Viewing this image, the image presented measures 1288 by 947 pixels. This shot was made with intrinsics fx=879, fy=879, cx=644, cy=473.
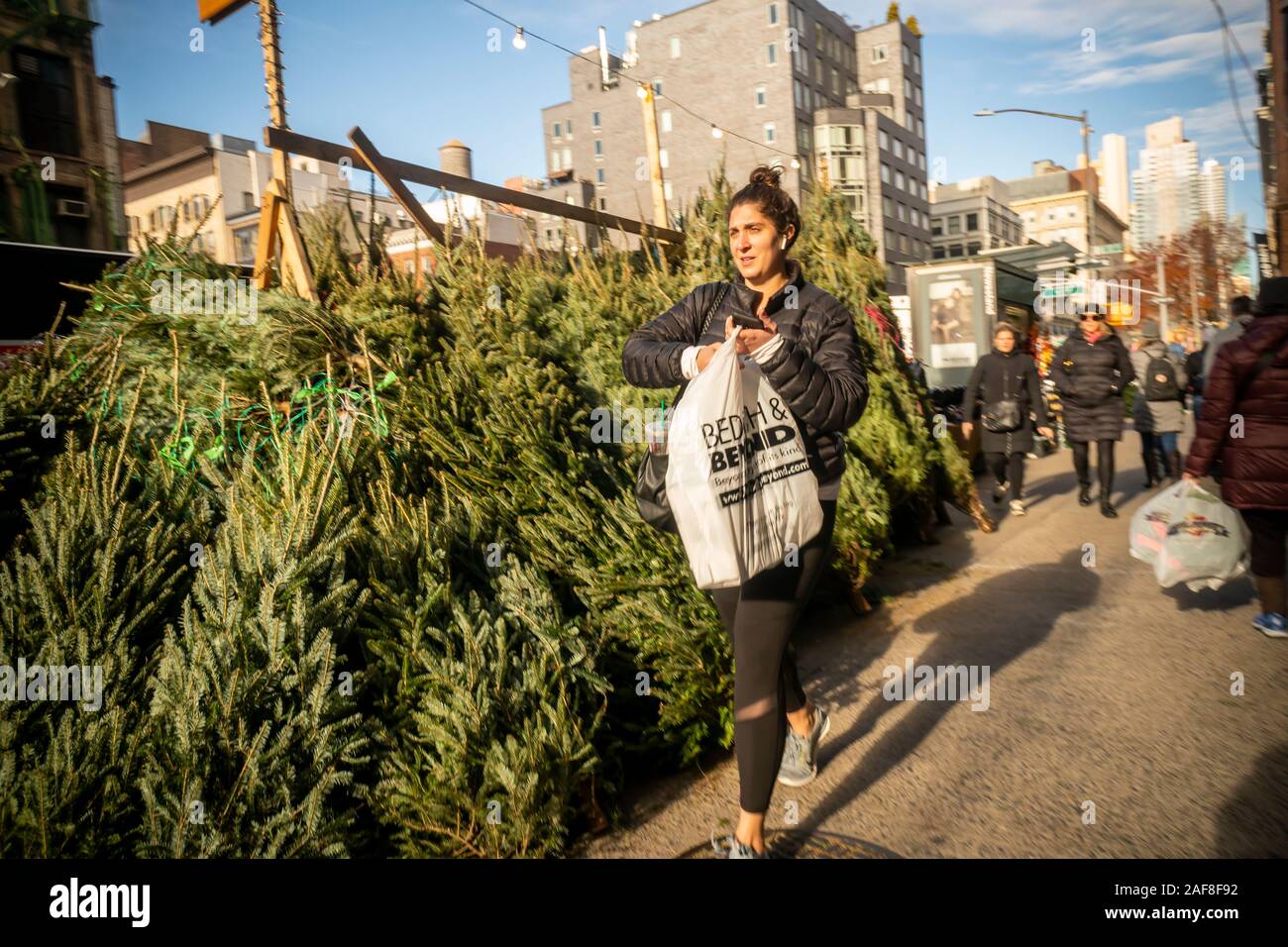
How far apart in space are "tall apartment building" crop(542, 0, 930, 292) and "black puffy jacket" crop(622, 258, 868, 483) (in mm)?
58783

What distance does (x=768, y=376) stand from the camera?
8.59 feet

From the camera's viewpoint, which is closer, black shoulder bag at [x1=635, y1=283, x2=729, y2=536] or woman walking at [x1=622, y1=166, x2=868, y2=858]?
woman walking at [x1=622, y1=166, x2=868, y2=858]

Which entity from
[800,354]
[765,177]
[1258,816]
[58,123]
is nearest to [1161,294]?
[58,123]

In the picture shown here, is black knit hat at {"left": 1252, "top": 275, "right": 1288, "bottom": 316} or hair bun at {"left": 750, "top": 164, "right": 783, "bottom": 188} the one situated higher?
hair bun at {"left": 750, "top": 164, "right": 783, "bottom": 188}

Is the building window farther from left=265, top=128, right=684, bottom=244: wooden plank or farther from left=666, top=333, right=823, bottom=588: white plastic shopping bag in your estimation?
left=666, top=333, right=823, bottom=588: white plastic shopping bag

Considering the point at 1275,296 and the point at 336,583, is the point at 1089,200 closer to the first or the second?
the point at 1275,296

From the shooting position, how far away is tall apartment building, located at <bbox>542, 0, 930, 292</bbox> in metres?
64.8

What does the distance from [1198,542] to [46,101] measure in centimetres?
3270

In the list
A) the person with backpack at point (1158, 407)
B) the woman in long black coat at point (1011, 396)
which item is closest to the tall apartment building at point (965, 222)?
the person with backpack at point (1158, 407)

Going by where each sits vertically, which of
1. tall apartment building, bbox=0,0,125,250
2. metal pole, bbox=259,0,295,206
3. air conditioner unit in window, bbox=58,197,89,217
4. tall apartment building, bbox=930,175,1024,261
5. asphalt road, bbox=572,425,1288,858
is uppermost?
tall apartment building, bbox=930,175,1024,261

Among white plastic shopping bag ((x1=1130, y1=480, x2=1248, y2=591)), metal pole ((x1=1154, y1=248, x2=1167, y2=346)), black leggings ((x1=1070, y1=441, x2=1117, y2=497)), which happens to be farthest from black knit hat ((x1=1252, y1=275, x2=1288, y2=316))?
metal pole ((x1=1154, y1=248, x2=1167, y2=346))

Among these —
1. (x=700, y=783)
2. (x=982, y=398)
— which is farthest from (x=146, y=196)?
(x=700, y=783)

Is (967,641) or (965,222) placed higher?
(965,222)
